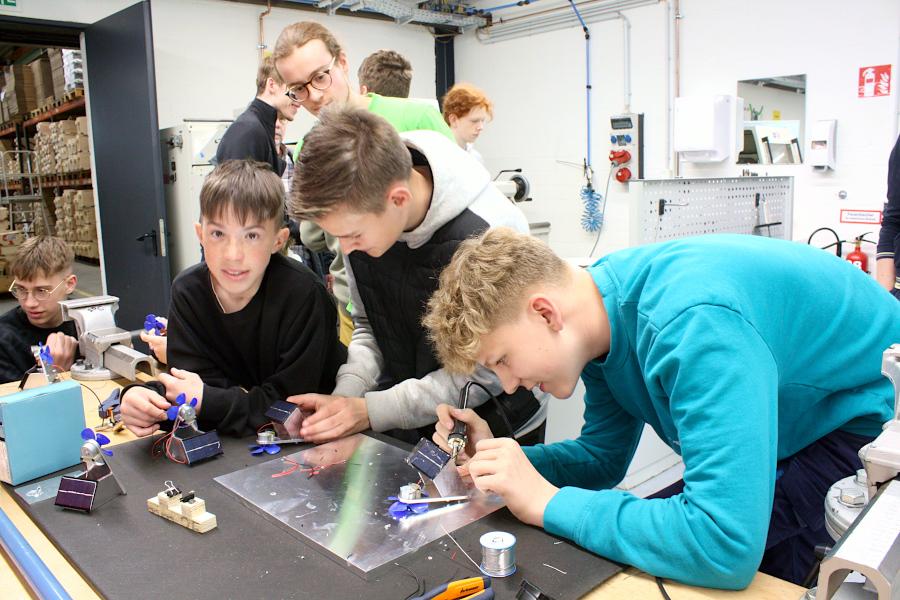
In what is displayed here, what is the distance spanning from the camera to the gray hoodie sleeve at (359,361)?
1.53 metres

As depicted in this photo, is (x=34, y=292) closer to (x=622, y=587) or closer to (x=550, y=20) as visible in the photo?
(x=622, y=587)

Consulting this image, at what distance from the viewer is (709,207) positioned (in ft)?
9.05

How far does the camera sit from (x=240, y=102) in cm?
465

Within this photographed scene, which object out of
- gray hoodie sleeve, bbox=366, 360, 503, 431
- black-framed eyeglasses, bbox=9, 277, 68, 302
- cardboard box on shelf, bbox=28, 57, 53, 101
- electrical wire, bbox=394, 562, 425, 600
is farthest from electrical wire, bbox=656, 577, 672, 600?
cardboard box on shelf, bbox=28, 57, 53, 101

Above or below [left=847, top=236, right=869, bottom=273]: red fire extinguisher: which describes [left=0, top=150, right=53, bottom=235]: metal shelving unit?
above

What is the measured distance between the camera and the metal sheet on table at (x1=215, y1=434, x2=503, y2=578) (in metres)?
0.94

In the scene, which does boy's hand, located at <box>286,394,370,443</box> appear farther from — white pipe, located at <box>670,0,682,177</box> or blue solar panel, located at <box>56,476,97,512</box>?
white pipe, located at <box>670,0,682,177</box>

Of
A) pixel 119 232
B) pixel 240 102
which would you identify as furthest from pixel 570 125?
pixel 119 232

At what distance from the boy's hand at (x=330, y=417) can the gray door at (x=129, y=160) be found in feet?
9.06

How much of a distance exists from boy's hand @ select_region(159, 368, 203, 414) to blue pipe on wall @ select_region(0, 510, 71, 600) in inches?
14.8

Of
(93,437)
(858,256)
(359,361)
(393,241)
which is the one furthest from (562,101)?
(93,437)

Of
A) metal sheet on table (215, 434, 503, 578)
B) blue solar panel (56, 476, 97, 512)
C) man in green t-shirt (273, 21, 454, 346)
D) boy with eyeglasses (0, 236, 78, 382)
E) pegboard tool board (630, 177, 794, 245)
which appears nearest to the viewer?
metal sheet on table (215, 434, 503, 578)

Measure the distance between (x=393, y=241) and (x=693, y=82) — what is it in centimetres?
356

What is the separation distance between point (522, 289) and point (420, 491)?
345mm
